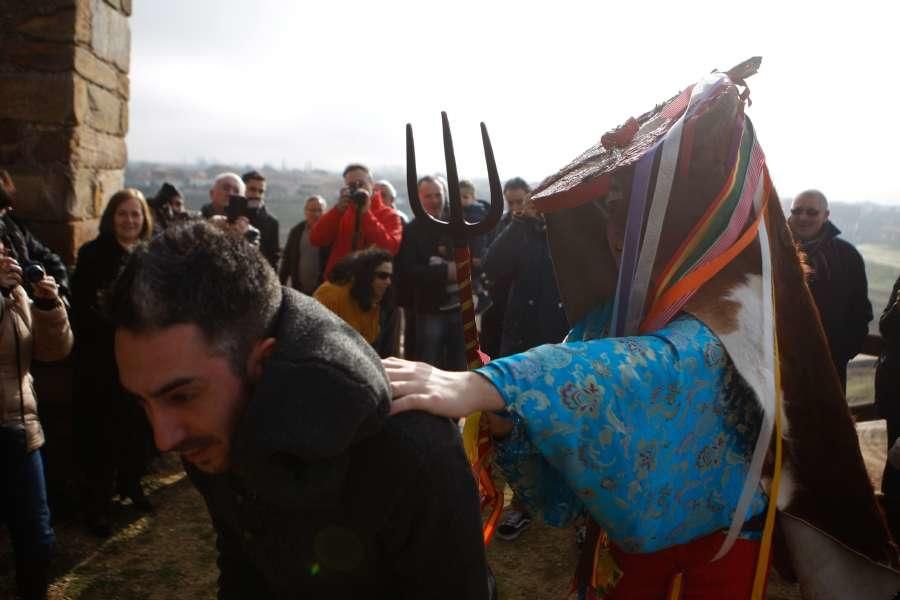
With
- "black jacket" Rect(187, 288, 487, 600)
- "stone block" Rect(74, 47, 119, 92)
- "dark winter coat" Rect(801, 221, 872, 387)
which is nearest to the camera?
"black jacket" Rect(187, 288, 487, 600)

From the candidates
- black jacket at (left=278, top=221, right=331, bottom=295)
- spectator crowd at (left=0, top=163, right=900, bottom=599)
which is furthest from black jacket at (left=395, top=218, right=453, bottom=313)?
black jacket at (left=278, top=221, right=331, bottom=295)

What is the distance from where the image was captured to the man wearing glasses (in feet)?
14.5

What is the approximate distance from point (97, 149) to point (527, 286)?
2.87 meters

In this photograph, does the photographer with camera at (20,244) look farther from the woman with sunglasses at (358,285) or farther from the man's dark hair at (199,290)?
the man's dark hair at (199,290)

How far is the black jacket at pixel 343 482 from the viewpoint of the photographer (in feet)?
3.26

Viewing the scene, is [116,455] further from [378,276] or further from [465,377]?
[465,377]

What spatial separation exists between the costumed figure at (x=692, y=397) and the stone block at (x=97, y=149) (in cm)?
333

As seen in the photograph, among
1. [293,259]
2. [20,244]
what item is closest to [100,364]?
[20,244]

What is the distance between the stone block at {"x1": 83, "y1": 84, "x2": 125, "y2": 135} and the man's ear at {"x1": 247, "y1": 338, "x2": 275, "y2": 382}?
3.54m

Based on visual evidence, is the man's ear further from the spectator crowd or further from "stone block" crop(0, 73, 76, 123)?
"stone block" crop(0, 73, 76, 123)

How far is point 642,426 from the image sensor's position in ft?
4.15

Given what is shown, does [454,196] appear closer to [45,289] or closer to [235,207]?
[45,289]

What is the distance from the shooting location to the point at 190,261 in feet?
3.50

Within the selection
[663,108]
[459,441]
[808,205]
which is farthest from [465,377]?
[808,205]
